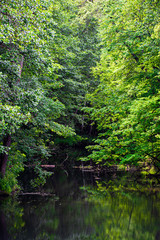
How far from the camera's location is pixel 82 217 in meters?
8.52

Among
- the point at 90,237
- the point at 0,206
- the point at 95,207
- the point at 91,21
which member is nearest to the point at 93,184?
the point at 95,207

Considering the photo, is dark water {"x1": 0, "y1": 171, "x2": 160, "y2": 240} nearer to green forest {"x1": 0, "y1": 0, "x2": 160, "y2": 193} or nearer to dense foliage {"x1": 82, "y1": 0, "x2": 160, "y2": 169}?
green forest {"x1": 0, "y1": 0, "x2": 160, "y2": 193}

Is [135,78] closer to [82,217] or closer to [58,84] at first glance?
[58,84]

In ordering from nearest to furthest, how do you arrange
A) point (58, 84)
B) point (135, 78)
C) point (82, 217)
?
point (82, 217), point (135, 78), point (58, 84)

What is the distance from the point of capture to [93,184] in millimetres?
15758

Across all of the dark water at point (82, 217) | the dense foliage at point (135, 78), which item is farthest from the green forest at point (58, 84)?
the dark water at point (82, 217)

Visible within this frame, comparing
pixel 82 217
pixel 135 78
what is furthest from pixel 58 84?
pixel 82 217

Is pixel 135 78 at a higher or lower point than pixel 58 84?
lower


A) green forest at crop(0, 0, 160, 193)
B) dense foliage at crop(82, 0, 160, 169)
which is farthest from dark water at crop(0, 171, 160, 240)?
dense foliage at crop(82, 0, 160, 169)

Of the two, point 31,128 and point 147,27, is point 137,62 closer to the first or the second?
point 147,27

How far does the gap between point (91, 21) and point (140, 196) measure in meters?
22.4

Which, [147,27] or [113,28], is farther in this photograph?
[113,28]

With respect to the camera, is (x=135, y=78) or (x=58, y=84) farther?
(x=58, y=84)

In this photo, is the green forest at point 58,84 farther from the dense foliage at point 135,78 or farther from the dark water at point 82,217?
the dark water at point 82,217
